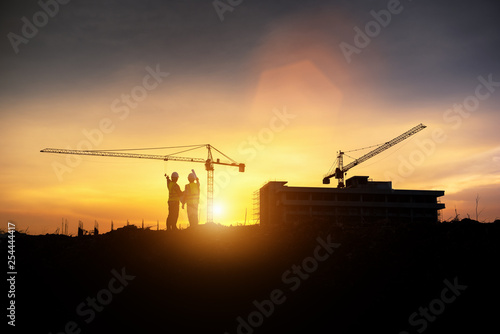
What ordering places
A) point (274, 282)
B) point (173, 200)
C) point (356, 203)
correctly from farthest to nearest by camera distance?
point (356, 203), point (173, 200), point (274, 282)

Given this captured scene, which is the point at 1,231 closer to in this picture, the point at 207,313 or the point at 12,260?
the point at 12,260

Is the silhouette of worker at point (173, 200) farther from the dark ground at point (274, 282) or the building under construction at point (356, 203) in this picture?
the building under construction at point (356, 203)

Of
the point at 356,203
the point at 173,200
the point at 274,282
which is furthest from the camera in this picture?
the point at 356,203

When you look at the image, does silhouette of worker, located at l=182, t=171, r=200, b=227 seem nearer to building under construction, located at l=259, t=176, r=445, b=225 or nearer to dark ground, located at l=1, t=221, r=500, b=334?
dark ground, located at l=1, t=221, r=500, b=334

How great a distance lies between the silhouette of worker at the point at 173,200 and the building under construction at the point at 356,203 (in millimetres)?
79555

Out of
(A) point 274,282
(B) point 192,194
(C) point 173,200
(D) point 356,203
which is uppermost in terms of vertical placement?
(D) point 356,203

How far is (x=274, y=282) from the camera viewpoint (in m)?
10.6

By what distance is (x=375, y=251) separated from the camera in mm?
10906

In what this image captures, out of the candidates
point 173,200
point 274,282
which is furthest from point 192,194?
point 274,282

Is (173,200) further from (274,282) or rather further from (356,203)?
(356,203)

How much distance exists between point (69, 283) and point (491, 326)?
449 inches

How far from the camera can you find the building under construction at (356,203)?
95250 millimetres

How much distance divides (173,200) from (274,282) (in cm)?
661

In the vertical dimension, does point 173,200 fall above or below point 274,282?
above
